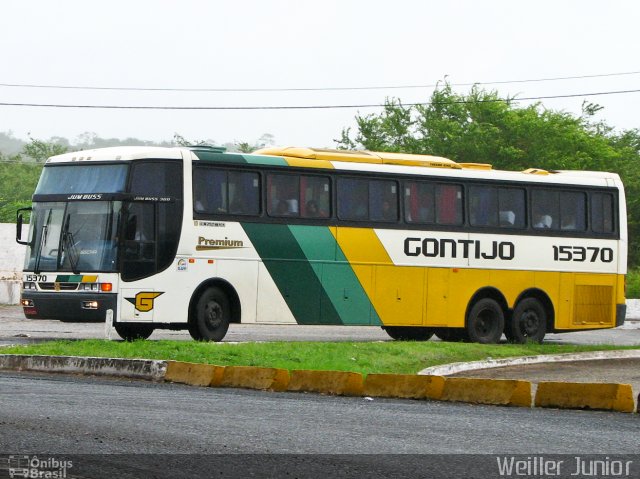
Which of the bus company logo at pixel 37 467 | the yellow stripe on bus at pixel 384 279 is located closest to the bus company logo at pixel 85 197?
the yellow stripe on bus at pixel 384 279

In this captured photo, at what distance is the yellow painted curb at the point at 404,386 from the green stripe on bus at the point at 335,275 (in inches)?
367

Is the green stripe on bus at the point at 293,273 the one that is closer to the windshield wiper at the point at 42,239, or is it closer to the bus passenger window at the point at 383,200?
the bus passenger window at the point at 383,200

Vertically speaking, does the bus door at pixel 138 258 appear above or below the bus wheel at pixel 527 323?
above

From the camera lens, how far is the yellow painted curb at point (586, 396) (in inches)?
525

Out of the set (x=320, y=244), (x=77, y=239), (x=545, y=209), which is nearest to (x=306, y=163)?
(x=320, y=244)

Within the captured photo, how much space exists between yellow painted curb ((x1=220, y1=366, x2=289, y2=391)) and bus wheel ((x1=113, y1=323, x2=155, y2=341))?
733cm

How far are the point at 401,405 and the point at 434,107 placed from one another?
57842 mm

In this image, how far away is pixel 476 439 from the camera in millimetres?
10320

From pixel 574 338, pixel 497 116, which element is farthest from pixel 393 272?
pixel 497 116

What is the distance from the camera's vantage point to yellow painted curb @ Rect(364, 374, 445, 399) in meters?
14.7

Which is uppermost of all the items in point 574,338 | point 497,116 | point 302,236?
point 497,116

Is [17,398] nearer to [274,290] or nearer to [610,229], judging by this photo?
[274,290]

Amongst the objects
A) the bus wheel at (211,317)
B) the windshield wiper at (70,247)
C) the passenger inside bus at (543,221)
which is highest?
the passenger inside bus at (543,221)

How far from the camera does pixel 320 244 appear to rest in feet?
80.9
